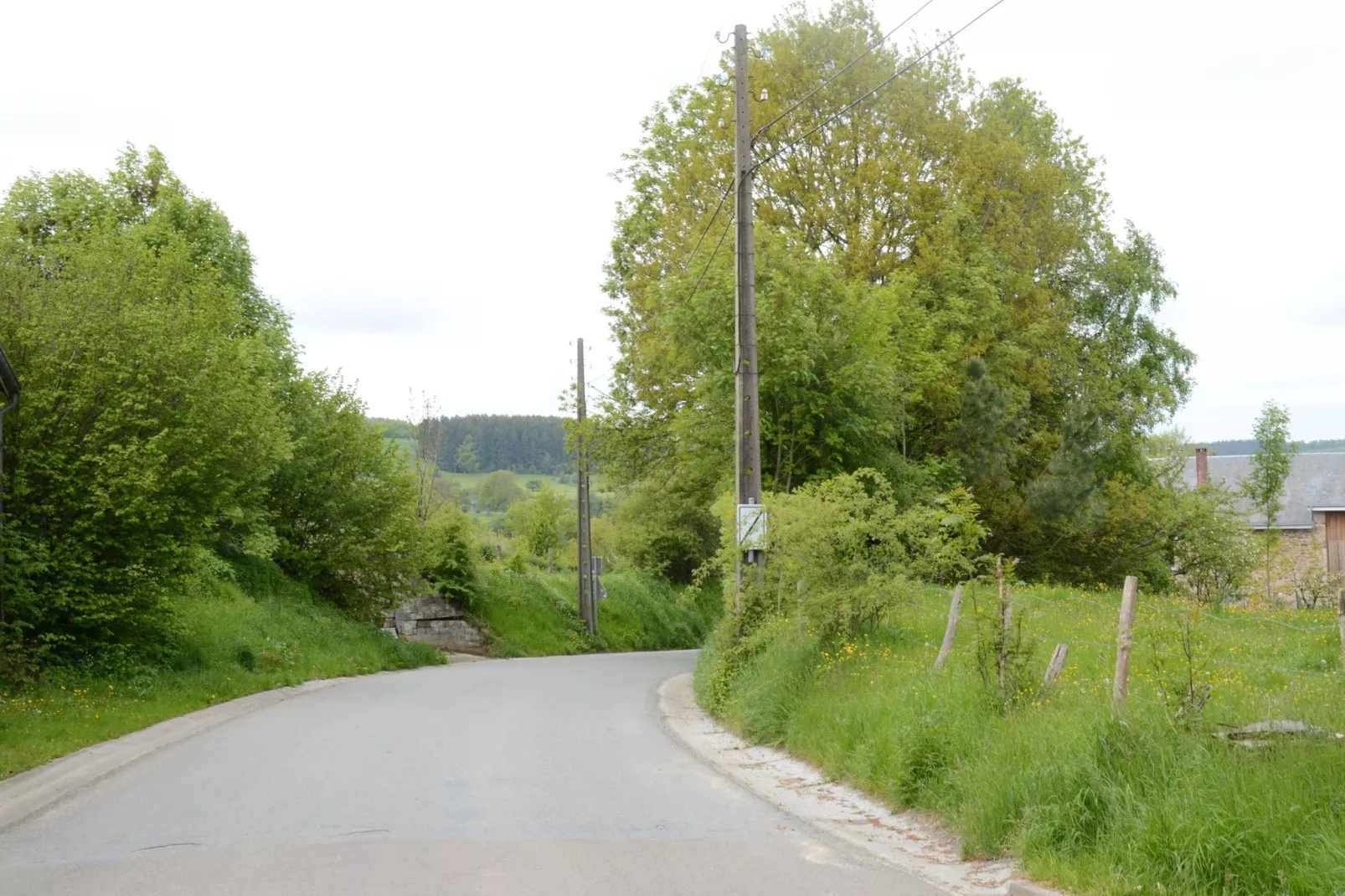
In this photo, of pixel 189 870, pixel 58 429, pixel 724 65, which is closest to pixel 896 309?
pixel 724 65

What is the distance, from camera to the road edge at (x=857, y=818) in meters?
7.20

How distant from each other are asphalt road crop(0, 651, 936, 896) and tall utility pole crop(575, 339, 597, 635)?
21.1 meters

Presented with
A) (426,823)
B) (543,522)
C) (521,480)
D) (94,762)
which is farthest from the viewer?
(521,480)

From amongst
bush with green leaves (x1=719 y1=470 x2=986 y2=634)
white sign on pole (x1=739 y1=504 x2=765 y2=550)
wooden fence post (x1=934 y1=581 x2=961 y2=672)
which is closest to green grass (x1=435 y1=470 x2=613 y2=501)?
white sign on pole (x1=739 y1=504 x2=765 y2=550)

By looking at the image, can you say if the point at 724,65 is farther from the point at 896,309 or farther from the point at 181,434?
the point at 181,434

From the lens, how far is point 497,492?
114m

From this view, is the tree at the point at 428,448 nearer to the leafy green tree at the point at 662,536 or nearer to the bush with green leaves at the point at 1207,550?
the leafy green tree at the point at 662,536

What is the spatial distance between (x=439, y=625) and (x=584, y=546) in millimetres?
5398

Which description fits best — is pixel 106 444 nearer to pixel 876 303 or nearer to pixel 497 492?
pixel 876 303

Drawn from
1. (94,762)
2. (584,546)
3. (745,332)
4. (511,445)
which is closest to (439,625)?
(584,546)

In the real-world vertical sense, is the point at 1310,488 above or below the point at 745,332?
below

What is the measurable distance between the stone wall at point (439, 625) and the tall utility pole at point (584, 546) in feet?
14.5

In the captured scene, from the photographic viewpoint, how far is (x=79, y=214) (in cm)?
3578

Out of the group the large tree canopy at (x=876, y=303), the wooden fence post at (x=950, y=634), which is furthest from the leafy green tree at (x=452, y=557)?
the wooden fence post at (x=950, y=634)
